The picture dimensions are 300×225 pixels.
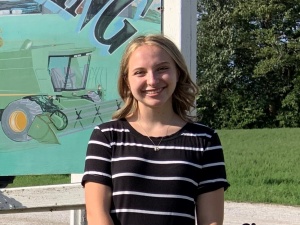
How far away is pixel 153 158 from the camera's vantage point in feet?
6.50

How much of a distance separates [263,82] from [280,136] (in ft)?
41.4

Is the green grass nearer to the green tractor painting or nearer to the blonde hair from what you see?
the green tractor painting

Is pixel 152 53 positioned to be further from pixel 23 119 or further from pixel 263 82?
pixel 263 82

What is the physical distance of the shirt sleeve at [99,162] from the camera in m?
1.98

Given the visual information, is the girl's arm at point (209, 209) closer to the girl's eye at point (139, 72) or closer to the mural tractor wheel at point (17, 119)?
the girl's eye at point (139, 72)

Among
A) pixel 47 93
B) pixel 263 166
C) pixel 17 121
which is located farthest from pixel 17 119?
pixel 263 166

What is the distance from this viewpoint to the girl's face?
2029 millimetres

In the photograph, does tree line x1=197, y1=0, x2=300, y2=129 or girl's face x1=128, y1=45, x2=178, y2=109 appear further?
tree line x1=197, y1=0, x2=300, y2=129

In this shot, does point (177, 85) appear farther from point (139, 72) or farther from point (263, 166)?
point (263, 166)

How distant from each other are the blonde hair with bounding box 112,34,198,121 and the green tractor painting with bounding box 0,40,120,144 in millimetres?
736

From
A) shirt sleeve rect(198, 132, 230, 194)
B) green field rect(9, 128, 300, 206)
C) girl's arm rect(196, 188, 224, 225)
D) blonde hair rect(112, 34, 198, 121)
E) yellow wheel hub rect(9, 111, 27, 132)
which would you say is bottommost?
green field rect(9, 128, 300, 206)

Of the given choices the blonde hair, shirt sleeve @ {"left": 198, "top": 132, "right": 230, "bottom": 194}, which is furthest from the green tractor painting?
shirt sleeve @ {"left": 198, "top": 132, "right": 230, "bottom": 194}

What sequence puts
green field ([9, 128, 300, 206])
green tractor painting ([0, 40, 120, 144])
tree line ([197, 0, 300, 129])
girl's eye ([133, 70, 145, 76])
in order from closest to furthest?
girl's eye ([133, 70, 145, 76]) < green tractor painting ([0, 40, 120, 144]) < green field ([9, 128, 300, 206]) < tree line ([197, 0, 300, 129])

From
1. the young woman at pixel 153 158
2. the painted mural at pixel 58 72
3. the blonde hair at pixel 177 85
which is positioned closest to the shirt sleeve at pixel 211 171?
the young woman at pixel 153 158
